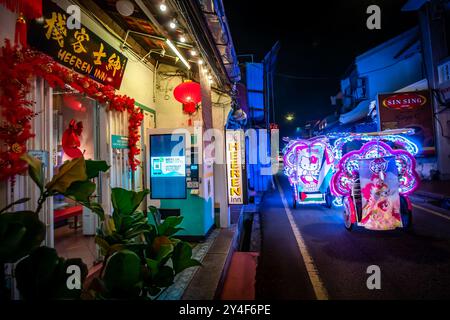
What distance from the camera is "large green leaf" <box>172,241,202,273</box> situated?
7.31ft

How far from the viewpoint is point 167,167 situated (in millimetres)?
6238

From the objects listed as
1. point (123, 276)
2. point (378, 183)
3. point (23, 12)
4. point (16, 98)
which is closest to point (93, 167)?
point (123, 276)

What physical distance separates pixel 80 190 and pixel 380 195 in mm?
6993

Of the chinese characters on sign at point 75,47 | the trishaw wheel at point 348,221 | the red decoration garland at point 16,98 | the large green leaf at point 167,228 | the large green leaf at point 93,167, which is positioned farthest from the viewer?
the trishaw wheel at point 348,221

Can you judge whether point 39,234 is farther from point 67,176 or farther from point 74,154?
point 74,154

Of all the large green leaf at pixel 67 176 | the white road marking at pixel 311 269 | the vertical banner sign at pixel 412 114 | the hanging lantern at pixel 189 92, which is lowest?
the white road marking at pixel 311 269

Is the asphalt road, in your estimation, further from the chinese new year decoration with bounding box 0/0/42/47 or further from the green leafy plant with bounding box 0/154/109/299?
the chinese new year decoration with bounding box 0/0/42/47

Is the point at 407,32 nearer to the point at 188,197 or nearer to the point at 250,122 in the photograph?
the point at 250,122

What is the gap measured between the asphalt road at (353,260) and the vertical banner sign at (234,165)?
4.92ft

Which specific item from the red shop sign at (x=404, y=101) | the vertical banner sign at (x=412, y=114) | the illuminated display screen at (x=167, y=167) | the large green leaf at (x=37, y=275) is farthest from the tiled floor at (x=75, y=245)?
the red shop sign at (x=404, y=101)

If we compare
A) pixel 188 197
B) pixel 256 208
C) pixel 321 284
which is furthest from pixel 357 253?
pixel 256 208

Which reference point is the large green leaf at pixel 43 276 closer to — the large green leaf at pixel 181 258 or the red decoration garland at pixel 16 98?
the large green leaf at pixel 181 258

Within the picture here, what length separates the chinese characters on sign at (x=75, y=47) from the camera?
358cm

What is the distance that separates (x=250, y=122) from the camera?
16.0 m
